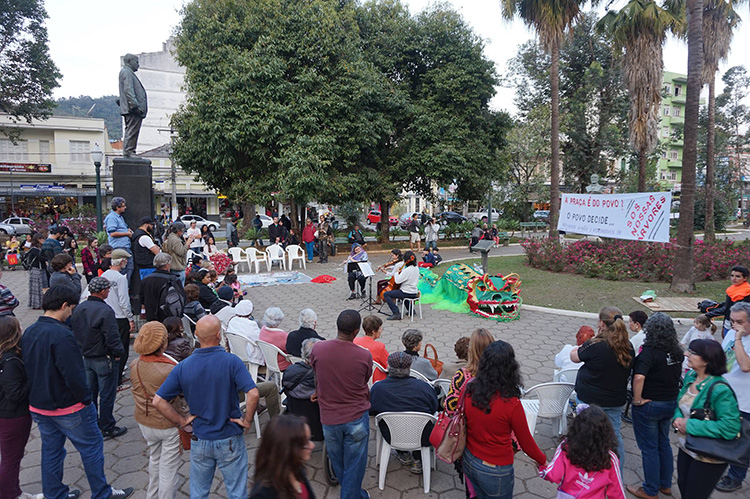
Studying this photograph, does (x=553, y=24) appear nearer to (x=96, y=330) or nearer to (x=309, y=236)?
(x=309, y=236)

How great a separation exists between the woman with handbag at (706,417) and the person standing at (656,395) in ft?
1.15

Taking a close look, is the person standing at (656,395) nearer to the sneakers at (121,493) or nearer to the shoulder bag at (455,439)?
the shoulder bag at (455,439)

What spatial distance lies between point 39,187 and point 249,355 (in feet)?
137

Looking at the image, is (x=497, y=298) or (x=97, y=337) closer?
(x=97, y=337)

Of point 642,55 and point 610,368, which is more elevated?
point 642,55

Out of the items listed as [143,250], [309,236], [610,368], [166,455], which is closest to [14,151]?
[309,236]

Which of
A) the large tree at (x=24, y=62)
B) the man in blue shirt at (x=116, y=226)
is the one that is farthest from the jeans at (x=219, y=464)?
the large tree at (x=24, y=62)

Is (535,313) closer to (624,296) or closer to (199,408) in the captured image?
(624,296)

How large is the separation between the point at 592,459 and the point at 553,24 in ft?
54.5

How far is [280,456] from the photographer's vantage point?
1976mm

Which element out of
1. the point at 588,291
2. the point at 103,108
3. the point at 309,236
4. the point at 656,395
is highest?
the point at 103,108

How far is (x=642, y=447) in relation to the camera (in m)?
3.77

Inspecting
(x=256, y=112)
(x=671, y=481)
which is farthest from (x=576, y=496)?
(x=256, y=112)

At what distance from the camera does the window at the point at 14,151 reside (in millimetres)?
37281
